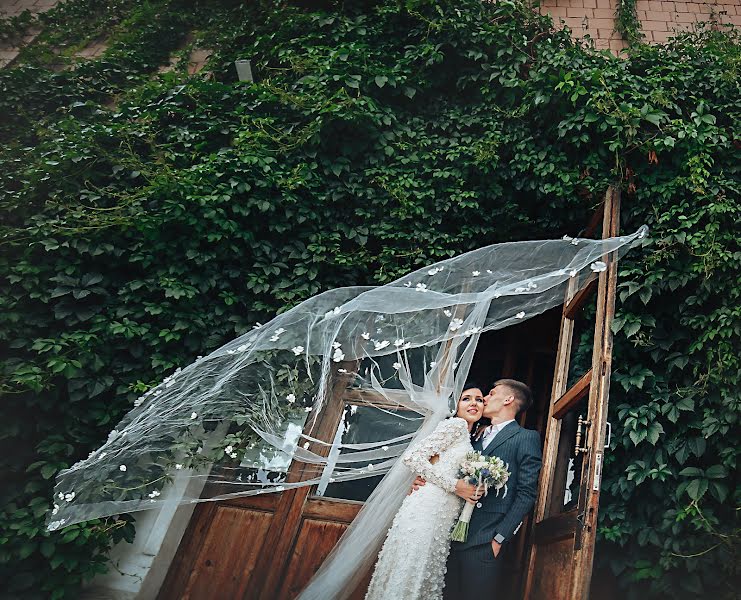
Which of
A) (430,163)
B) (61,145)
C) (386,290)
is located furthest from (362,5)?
(386,290)

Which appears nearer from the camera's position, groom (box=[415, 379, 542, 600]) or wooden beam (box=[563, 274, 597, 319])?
groom (box=[415, 379, 542, 600])

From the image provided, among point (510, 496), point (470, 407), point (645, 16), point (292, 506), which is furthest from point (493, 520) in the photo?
point (645, 16)

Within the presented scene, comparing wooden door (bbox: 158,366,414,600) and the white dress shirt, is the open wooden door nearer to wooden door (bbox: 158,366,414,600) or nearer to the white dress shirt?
the white dress shirt

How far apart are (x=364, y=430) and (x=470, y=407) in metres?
0.73

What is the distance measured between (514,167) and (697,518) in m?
2.48

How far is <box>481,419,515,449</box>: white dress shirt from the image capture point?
3.20 m

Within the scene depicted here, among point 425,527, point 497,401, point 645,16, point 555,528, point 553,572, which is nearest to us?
point 553,572

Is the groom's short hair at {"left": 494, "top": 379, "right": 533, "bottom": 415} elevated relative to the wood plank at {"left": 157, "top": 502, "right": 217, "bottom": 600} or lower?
elevated

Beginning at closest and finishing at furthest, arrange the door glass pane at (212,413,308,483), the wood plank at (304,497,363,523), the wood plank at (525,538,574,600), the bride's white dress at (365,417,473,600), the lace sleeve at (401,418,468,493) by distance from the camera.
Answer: the wood plank at (525,538,574,600) → the bride's white dress at (365,417,473,600) → the lace sleeve at (401,418,468,493) → the door glass pane at (212,413,308,483) → the wood plank at (304,497,363,523)

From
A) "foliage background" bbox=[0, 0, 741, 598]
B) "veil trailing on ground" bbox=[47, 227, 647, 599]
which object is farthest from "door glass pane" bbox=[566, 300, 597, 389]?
"veil trailing on ground" bbox=[47, 227, 647, 599]

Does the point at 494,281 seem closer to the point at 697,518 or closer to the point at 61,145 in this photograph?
the point at 697,518

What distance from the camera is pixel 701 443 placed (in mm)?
2867

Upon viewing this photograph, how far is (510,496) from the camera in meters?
2.97

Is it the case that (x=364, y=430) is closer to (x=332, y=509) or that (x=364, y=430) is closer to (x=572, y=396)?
(x=332, y=509)
